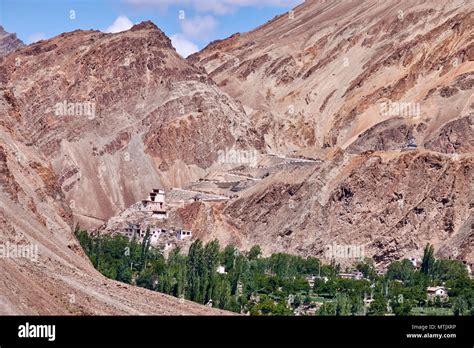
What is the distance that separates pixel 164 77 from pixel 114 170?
818 inches

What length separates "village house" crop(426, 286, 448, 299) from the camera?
8493 cm

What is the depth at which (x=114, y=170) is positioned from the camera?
142 m

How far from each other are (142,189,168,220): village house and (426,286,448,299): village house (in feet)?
119

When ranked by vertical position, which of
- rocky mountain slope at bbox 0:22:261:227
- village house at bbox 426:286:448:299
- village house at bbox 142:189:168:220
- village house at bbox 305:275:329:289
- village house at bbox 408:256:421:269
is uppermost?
rocky mountain slope at bbox 0:22:261:227

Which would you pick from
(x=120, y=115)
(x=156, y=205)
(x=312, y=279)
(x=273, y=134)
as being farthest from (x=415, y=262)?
(x=273, y=134)

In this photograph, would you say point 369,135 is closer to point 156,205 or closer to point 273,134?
point 273,134

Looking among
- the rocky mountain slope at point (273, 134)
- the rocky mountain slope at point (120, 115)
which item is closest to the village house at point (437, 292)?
the rocky mountain slope at point (273, 134)

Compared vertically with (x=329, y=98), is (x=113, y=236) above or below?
below

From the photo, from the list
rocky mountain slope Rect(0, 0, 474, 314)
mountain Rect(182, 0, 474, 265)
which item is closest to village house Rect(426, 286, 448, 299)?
mountain Rect(182, 0, 474, 265)

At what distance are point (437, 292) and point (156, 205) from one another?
40.0 metres

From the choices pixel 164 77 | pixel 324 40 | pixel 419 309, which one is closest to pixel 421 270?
pixel 419 309

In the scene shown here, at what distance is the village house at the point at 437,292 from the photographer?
8493 cm

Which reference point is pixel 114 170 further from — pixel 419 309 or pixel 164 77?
pixel 419 309

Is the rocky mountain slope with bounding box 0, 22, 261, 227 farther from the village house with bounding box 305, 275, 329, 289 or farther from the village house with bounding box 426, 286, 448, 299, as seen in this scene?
the village house with bounding box 426, 286, 448, 299
